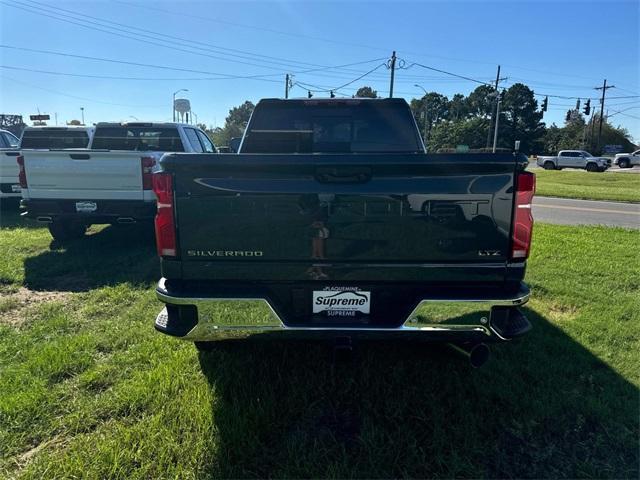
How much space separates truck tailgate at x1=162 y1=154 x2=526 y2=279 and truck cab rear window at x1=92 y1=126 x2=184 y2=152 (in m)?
6.30

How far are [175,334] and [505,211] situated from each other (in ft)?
6.49

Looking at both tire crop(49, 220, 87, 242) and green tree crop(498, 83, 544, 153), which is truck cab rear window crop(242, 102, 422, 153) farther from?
green tree crop(498, 83, 544, 153)

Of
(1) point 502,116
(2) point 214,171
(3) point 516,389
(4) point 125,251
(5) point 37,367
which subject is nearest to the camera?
(2) point 214,171

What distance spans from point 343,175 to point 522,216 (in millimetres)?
1013

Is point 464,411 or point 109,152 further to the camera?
point 109,152

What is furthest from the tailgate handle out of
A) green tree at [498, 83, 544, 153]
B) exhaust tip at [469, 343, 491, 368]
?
green tree at [498, 83, 544, 153]

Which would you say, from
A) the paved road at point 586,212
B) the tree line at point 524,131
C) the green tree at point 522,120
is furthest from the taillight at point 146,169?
the green tree at point 522,120

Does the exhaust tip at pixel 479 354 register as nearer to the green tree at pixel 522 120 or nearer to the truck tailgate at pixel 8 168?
the truck tailgate at pixel 8 168

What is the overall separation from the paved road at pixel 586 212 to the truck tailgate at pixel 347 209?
8.78m

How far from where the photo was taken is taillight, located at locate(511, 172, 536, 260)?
2.31m

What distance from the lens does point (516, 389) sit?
9.62ft

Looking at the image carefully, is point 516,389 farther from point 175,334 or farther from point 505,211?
point 175,334

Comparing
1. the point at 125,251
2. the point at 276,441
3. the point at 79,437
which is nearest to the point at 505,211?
the point at 276,441

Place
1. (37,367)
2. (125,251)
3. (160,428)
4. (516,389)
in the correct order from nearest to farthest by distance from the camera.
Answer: (160,428), (516,389), (37,367), (125,251)
